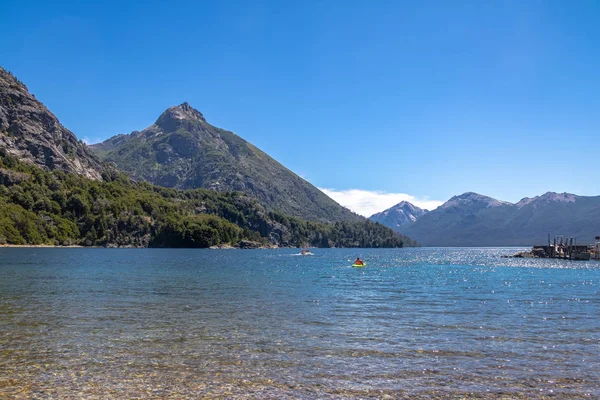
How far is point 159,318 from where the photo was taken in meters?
34.5

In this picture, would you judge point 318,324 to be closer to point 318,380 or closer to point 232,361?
point 232,361

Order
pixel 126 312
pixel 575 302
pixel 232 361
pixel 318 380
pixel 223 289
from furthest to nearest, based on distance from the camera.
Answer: pixel 223 289 < pixel 575 302 < pixel 126 312 < pixel 232 361 < pixel 318 380

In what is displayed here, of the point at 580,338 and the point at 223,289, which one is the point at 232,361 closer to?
the point at 580,338

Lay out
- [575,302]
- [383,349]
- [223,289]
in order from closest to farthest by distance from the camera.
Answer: [383,349] < [575,302] < [223,289]

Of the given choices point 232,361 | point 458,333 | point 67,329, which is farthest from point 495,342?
point 67,329

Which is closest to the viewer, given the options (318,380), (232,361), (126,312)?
(318,380)

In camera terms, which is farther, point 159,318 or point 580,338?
point 159,318

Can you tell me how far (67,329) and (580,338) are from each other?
32726mm

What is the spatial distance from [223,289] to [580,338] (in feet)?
130

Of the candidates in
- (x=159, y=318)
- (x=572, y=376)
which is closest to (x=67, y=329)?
(x=159, y=318)

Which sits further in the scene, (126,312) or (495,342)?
(126,312)

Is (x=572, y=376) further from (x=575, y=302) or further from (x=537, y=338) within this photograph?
(x=575, y=302)

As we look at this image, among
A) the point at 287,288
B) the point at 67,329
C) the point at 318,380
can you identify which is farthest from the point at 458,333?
the point at 287,288

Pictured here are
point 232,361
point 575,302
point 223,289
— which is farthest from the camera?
point 223,289
